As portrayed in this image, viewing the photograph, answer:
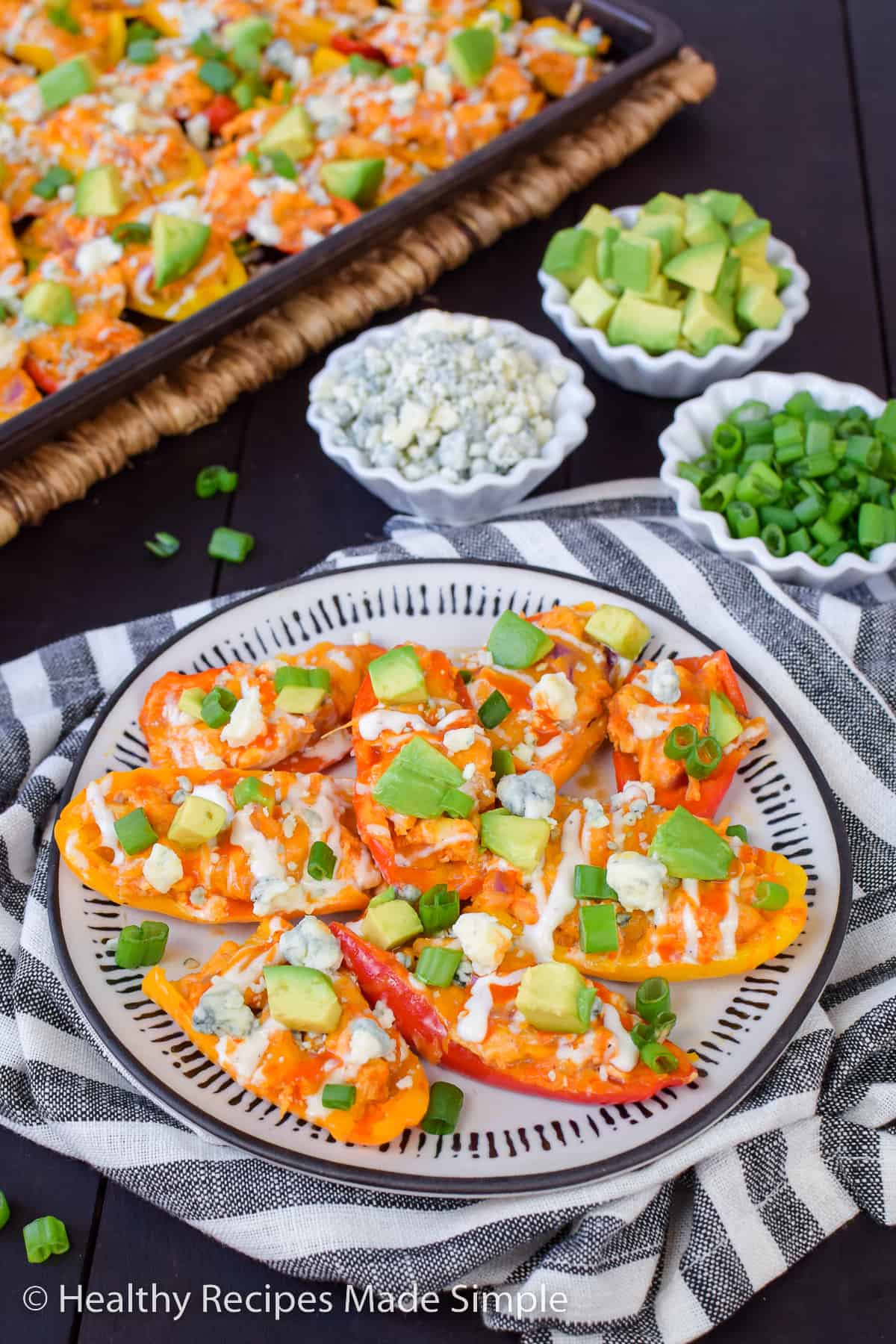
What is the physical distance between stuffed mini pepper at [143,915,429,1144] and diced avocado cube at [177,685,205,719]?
0.54 m

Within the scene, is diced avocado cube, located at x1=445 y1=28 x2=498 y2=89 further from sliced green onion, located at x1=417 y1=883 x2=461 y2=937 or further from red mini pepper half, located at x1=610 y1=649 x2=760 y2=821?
sliced green onion, located at x1=417 y1=883 x2=461 y2=937

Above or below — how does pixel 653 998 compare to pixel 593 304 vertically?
below

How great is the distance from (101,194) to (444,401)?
1274 millimetres

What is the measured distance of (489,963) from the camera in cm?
222

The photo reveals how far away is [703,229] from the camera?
11.4 ft

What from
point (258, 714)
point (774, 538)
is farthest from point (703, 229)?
point (258, 714)

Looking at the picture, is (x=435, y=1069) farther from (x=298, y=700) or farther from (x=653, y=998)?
(x=298, y=700)

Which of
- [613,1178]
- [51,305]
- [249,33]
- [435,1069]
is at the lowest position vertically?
[613,1178]

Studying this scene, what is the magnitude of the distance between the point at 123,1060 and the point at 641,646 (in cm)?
125

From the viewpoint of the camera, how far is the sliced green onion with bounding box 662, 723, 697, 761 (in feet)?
8.05

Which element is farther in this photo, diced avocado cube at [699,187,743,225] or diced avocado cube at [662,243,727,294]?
diced avocado cube at [699,187,743,225]

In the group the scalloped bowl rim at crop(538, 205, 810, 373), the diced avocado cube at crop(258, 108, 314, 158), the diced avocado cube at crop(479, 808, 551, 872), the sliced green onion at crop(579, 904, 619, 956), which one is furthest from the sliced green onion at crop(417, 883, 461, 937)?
the diced avocado cube at crop(258, 108, 314, 158)

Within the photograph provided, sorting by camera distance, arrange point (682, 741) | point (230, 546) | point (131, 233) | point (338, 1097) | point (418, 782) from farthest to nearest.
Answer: point (131, 233), point (230, 546), point (682, 741), point (418, 782), point (338, 1097)

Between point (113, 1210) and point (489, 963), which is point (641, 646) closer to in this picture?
point (489, 963)
